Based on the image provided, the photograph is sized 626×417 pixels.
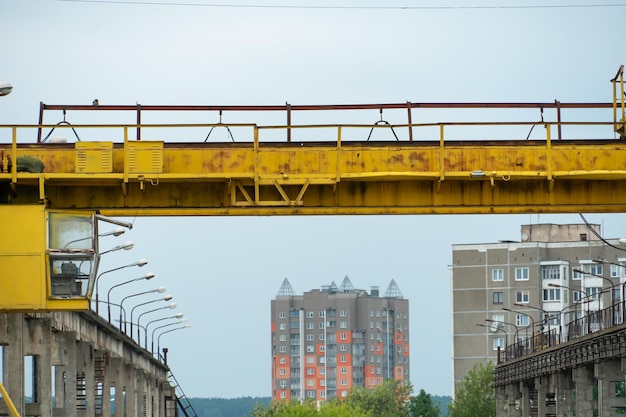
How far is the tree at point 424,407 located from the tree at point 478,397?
12.2 meters

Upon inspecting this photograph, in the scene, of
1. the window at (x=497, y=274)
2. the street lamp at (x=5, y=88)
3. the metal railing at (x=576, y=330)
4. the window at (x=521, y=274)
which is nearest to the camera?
the street lamp at (x=5, y=88)

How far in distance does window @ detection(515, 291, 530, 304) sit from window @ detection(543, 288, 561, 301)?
1796mm

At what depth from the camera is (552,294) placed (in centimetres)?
14338

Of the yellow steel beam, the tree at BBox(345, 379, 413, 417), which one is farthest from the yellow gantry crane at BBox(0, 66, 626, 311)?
the tree at BBox(345, 379, 413, 417)

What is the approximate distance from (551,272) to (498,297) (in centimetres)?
620

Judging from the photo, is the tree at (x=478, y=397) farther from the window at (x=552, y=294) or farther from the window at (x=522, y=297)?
the window at (x=552, y=294)

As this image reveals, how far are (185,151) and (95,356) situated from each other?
3099cm

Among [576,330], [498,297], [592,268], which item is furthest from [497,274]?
[576,330]

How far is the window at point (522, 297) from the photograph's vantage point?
474 feet

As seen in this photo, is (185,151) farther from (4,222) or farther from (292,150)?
(4,222)

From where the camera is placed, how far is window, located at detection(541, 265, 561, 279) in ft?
469

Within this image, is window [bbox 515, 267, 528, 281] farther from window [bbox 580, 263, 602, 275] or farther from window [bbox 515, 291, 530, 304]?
window [bbox 580, 263, 602, 275]

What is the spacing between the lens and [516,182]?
2806 centimetres

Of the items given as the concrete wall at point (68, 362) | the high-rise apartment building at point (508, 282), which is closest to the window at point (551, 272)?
the high-rise apartment building at point (508, 282)
